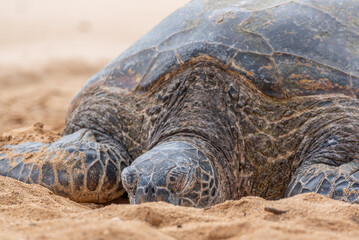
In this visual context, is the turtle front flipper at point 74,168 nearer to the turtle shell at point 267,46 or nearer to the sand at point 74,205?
the sand at point 74,205

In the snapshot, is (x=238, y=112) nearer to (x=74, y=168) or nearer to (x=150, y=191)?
(x=150, y=191)

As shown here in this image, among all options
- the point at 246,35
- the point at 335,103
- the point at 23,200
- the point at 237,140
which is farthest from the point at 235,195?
the point at 23,200

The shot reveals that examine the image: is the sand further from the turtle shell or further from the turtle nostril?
the turtle shell

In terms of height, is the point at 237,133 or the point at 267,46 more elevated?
the point at 267,46

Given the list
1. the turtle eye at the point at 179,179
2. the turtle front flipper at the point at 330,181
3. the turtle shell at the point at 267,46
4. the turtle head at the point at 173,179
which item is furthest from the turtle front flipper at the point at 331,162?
the turtle eye at the point at 179,179

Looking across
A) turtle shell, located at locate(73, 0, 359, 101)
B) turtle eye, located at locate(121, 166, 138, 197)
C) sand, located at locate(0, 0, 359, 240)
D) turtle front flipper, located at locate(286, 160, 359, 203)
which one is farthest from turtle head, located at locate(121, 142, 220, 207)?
turtle shell, located at locate(73, 0, 359, 101)

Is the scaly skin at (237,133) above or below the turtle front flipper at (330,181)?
above

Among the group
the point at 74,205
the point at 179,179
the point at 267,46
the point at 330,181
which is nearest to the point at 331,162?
the point at 330,181
